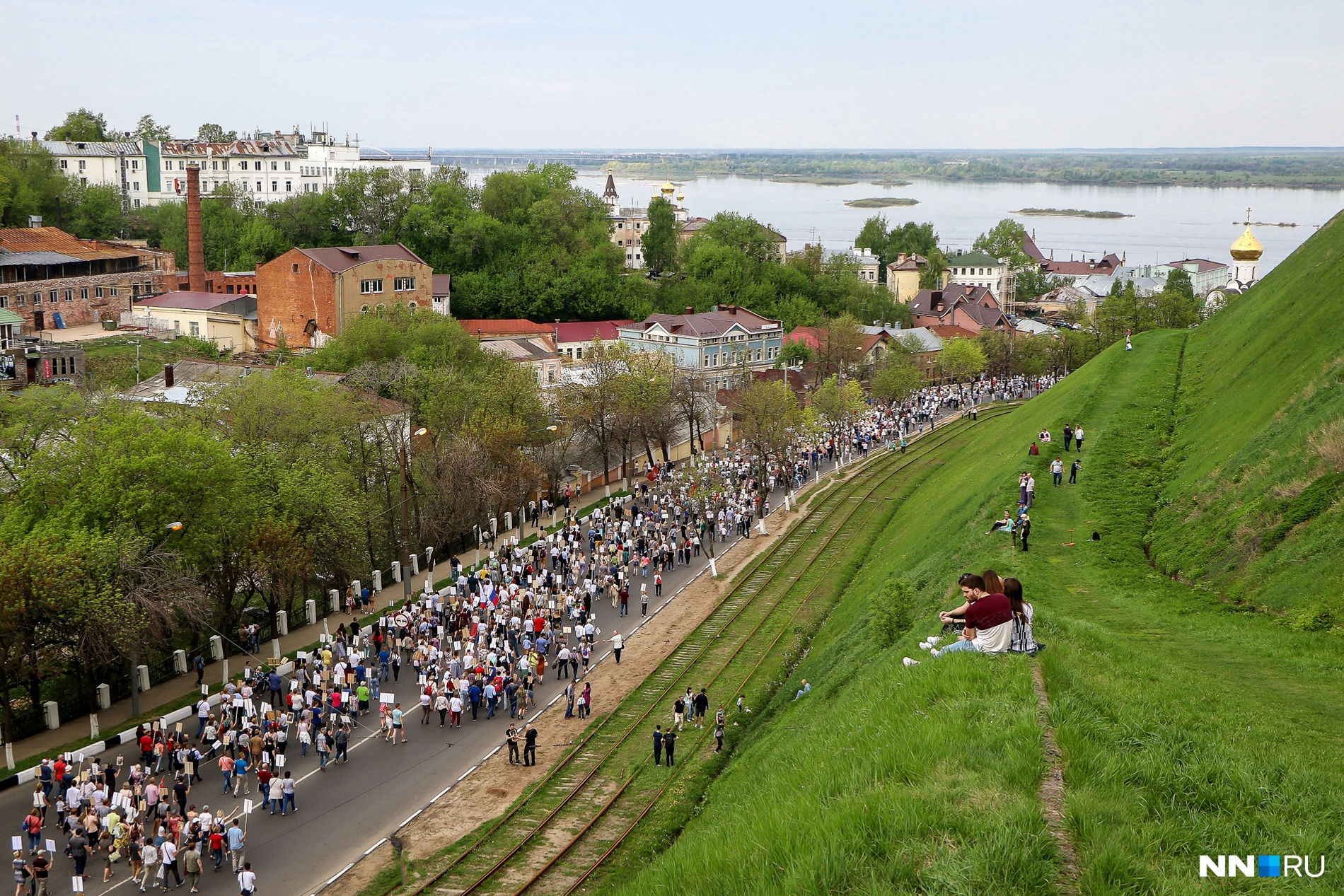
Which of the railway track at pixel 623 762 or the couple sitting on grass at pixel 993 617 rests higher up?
the couple sitting on grass at pixel 993 617

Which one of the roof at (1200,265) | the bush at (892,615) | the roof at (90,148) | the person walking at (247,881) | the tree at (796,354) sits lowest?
the person walking at (247,881)

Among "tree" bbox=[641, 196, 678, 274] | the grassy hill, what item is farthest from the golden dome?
"tree" bbox=[641, 196, 678, 274]

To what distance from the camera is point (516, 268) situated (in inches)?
3917

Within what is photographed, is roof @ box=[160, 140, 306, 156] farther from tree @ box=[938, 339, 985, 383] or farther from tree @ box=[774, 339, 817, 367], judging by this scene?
tree @ box=[938, 339, 985, 383]

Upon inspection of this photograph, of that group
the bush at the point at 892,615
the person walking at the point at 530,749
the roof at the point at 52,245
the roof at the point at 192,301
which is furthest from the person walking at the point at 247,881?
the roof at the point at 52,245

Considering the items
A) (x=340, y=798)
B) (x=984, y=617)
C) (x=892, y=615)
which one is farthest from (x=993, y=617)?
(x=340, y=798)

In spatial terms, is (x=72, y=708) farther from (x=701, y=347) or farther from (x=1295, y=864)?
(x=701, y=347)

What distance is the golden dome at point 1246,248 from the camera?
8469cm

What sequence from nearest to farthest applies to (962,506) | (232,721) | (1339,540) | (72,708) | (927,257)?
(1339,540) < (232,721) < (72,708) < (962,506) < (927,257)

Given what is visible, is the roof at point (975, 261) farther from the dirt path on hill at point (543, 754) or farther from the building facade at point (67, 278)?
the dirt path on hill at point (543, 754)

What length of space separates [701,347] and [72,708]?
185 ft

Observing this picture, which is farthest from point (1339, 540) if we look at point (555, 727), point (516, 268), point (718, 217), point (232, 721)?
point (718, 217)

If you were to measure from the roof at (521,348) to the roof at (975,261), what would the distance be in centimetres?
7689

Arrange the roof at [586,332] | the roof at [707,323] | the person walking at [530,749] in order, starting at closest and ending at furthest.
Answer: the person walking at [530,749] → the roof at [707,323] → the roof at [586,332]
